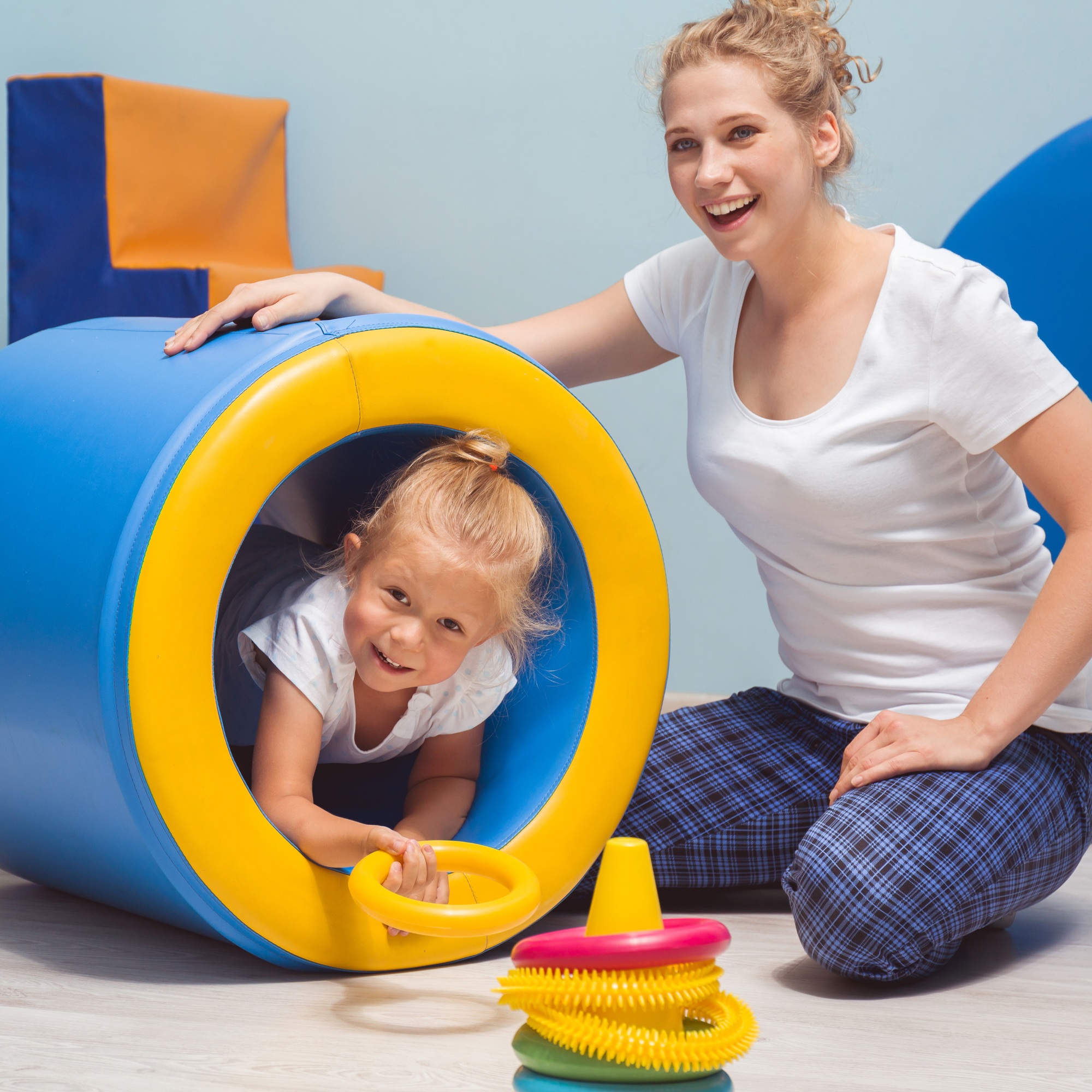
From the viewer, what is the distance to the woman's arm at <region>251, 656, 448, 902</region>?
3.15ft

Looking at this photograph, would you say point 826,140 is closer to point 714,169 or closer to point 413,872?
point 714,169

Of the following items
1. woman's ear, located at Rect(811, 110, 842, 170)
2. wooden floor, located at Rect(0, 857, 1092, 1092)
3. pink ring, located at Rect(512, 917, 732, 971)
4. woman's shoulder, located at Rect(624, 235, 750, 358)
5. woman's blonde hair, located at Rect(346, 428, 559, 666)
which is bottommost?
wooden floor, located at Rect(0, 857, 1092, 1092)

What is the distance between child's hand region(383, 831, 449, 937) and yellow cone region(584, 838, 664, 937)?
0.24m

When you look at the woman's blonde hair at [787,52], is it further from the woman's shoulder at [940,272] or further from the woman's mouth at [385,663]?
the woman's mouth at [385,663]

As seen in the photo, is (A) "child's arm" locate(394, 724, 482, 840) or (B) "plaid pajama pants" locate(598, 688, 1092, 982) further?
(A) "child's arm" locate(394, 724, 482, 840)

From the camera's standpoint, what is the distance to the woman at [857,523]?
3.43ft

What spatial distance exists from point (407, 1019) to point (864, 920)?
36 cm

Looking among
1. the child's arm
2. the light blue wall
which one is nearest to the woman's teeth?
the child's arm

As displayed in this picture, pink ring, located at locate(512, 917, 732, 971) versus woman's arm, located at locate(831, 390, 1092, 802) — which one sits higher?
woman's arm, located at locate(831, 390, 1092, 802)

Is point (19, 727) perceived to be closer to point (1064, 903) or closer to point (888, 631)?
point (888, 631)

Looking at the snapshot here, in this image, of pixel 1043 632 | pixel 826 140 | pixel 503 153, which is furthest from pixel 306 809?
pixel 503 153

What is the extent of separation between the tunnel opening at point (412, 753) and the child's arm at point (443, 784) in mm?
12

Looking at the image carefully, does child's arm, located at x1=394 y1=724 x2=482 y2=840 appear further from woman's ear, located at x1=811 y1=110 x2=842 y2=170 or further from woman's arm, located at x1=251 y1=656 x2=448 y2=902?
woman's ear, located at x1=811 y1=110 x2=842 y2=170

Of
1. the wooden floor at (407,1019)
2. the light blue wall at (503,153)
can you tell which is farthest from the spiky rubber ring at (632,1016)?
the light blue wall at (503,153)
